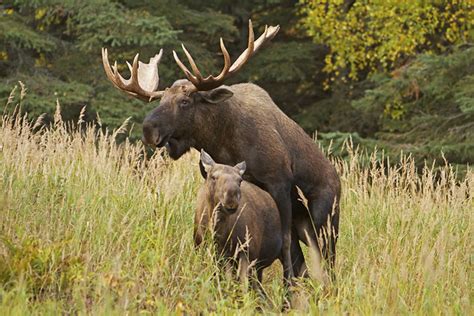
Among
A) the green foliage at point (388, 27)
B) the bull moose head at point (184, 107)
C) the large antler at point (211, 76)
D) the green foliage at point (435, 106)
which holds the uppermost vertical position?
the large antler at point (211, 76)

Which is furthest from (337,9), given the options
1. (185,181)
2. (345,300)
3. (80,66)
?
(345,300)

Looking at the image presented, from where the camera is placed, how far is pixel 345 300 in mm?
7027

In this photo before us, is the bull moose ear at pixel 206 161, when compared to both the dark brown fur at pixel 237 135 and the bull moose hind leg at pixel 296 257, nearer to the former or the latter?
the dark brown fur at pixel 237 135

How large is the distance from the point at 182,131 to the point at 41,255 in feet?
5.36

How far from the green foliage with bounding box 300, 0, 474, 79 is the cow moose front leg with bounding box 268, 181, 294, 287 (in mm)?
13066

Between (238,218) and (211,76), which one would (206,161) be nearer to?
(238,218)

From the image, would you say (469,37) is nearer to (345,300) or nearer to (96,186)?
(96,186)

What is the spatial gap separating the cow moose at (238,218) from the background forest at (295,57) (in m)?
8.24

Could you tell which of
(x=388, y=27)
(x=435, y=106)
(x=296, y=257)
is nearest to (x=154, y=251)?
(x=296, y=257)

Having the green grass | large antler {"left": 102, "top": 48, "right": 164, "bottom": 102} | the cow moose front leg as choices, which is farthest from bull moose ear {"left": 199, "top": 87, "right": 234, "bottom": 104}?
the green grass

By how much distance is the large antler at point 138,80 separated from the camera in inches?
337

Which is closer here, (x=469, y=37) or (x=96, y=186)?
(x=96, y=186)

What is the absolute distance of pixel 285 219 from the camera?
27.8 feet

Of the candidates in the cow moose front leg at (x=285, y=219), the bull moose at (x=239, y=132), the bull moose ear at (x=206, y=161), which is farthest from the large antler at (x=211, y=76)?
the cow moose front leg at (x=285, y=219)
